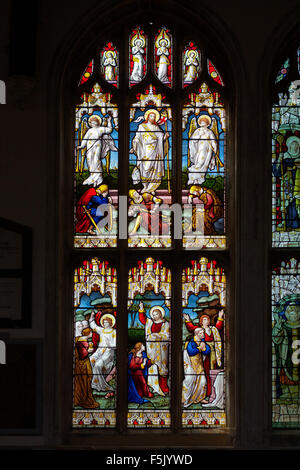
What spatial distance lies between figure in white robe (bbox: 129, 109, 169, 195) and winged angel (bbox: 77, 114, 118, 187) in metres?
0.22

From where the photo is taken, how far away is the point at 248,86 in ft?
20.9

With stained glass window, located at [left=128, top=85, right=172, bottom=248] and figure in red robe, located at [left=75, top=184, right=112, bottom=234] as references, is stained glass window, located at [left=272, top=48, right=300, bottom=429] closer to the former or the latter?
stained glass window, located at [left=128, top=85, right=172, bottom=248]

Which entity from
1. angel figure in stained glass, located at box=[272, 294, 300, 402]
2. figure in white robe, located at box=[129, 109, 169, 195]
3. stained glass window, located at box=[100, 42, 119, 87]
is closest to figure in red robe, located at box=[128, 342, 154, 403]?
angel figure in stained glass, located at box=[272, 294, 300, 402]

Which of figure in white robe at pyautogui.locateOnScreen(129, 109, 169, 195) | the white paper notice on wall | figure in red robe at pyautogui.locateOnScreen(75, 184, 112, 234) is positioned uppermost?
figure in white robe at pyautogui.locateOnScreen(129, 109, 169, 195)

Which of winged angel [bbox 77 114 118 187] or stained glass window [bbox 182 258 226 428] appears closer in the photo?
stained glass window [bbox 182 258 226 428]

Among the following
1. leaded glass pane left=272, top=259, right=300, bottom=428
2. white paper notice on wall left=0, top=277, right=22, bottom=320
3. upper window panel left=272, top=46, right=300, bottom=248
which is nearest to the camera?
white paper notice on wall left=0, top=277, right=22, bottom=320

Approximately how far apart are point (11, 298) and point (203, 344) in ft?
5.40

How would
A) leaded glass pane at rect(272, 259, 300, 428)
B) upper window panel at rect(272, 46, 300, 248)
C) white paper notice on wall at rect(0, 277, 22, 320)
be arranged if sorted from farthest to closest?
upper window panel at rect(272, 46, 300, 248), leaded glass pane at rect(272, 259, 300, 428), white paper notice on wall at rect(0, 277, 22, 320)

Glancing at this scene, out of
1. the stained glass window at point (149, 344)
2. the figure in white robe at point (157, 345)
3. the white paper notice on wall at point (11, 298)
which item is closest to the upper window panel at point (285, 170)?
the stained glass window at point (149, 344)

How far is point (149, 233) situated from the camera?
21.4 feet

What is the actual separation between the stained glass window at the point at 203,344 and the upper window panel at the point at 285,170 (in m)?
0.65

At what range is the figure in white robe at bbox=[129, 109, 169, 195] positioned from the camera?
6.57 meters

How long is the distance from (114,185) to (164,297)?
1.05 meters

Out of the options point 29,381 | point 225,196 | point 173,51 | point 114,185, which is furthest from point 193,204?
point 29,381
